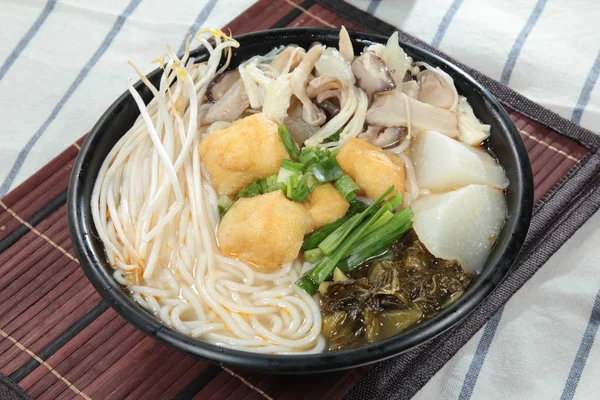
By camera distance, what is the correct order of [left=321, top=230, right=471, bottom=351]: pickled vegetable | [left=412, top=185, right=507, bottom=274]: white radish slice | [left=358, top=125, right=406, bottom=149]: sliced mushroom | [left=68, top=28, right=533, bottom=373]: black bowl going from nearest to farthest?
1. [left=68, top=28, right=533, bottom=373]: black bowl
2. [left=321, top=230, right=471, bottom=351]: pickled vegetable
3. [left=412, top=185, right=507, bottom=274]: white radish slice
4. [left=358, top=125, right=406, bottom=149]: sliced mushroom

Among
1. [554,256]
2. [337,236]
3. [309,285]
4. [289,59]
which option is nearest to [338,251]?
[337,236]

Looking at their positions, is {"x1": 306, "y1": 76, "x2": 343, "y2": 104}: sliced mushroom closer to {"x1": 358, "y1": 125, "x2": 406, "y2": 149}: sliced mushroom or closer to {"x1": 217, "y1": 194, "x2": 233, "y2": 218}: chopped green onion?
{"x1": 358, "y1": 125, "x2": 406, "y2": 149}: sliced mushroom

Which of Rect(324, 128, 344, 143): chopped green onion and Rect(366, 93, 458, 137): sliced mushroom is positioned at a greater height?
Rect(366, 93, 458, 137): sliced mushroom

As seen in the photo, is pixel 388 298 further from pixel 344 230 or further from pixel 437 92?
pixel 437 92

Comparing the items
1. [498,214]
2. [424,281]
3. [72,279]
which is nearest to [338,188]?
[424,281]

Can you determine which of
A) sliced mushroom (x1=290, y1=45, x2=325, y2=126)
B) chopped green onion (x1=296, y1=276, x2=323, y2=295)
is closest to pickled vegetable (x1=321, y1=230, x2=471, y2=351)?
chopped green onion (x1=296, y1=276, x2=323, y2=295)

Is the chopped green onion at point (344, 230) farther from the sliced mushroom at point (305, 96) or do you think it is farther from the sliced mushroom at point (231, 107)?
the sliced mushroom at point (231, 107)

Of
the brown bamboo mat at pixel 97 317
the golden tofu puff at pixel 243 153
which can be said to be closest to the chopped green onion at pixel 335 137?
the golden tofu puff at pixel 243 153

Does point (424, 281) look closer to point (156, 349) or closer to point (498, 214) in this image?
point (498, 214)
